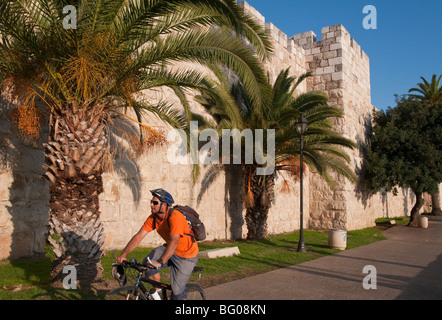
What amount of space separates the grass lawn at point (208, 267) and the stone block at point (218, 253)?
0.53 feet

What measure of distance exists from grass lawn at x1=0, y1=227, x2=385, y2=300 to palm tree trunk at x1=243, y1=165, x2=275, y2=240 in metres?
0.47

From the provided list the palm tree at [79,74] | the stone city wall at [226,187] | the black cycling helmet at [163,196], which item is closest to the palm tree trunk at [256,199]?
the stone city wall at [226,187]

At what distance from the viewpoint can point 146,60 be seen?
5746 millimetres

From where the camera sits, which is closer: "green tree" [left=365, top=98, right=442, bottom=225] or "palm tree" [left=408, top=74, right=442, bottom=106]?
"green tree" [left=365, top=98, right=442, bottom=225]

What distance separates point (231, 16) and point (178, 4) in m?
0.82

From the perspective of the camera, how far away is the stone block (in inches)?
320

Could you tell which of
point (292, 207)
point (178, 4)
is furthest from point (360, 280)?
point (292, 207)

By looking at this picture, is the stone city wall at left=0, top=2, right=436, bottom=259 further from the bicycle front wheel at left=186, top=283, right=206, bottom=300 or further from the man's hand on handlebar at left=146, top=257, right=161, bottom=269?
the man's hand on handlebar at left=146, top=257, right=161, bottom=269

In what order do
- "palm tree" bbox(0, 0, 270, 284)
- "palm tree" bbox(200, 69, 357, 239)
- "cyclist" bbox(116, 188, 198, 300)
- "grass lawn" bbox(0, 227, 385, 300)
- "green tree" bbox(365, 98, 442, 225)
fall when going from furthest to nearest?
"green tree" bbox(365, 98, 442, 225) → "palm tree" bbox(200, 69, 357, 239) → "palm tree" bbox(0, 0, 270, 284) → "grass lawn" bbox(0, 227, 385, 300) → "cyclist" bbox(116, 188, 198, 300)

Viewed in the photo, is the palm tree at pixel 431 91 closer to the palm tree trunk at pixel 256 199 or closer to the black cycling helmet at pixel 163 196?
the palm tree trunk at pixel 256 199

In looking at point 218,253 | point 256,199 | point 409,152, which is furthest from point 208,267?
point 409,152

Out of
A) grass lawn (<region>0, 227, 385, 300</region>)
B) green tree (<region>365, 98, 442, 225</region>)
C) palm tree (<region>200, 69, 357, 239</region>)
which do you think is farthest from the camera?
green tree (<region>365, 98, 442, 225</region>)

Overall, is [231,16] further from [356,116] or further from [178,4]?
[356,116]

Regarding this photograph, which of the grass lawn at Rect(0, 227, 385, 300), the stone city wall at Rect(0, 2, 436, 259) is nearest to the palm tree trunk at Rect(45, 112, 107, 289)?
the grass lawn at Rect(0, 227, 385, 300)
